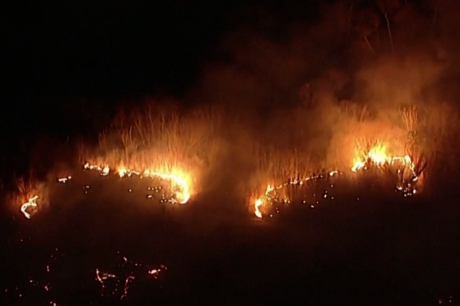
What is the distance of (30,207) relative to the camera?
250 inches

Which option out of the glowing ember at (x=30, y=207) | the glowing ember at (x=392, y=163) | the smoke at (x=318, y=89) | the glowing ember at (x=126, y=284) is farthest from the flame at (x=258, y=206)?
the glowing ember at (x=30, y=207)

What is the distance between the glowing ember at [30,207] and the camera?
627cm

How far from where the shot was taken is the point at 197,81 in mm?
9078

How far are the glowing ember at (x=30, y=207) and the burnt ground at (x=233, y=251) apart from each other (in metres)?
0.08

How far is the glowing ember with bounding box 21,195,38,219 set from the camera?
20.6ft

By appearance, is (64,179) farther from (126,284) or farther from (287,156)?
(287,156)

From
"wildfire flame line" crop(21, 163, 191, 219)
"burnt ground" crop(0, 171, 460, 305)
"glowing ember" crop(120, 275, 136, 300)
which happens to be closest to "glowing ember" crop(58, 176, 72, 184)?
"wildfire flame line" crop(21, 163, 191, 219)

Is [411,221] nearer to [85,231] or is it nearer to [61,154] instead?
[85,231]

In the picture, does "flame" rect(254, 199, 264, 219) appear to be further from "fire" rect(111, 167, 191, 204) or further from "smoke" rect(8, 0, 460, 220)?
"fire" rect(111, 167, 191, 204)

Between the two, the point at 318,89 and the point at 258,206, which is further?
the point at 318,89

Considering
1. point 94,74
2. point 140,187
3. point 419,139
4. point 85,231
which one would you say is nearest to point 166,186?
point 140,187

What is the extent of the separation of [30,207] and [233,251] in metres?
1.93

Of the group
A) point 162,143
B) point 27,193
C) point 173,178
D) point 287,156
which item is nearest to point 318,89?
point 287,156

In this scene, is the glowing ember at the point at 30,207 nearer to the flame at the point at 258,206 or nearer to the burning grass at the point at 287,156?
the burning grass at the point at 287,156
